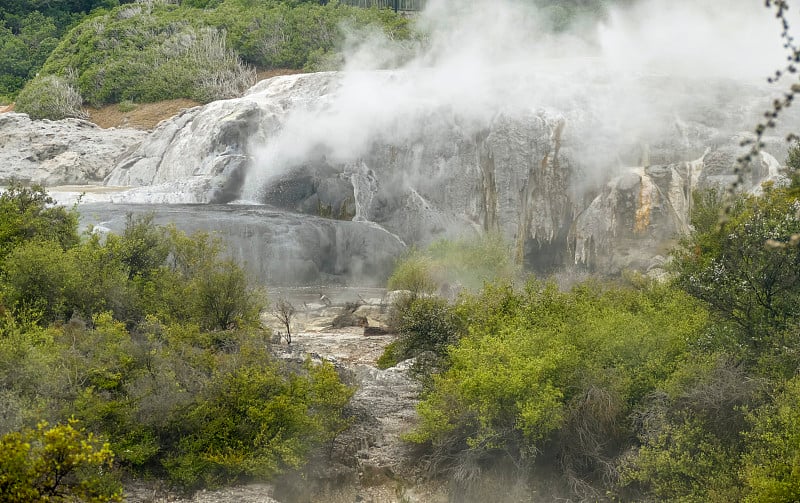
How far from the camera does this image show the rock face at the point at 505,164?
26766 millimetres

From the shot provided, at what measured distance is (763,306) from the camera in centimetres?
1353

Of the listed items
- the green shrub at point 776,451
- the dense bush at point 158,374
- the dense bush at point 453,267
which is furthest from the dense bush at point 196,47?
the green shrub at point 776,451

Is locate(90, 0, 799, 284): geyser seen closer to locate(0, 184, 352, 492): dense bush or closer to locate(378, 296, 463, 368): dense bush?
locate(378, 296, 463, 368): dense bush

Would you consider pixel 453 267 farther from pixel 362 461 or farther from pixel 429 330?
pixel 362 461

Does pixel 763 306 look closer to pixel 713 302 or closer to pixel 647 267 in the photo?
pixel 713 302

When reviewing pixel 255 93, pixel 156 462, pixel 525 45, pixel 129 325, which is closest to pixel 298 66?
pixel 255 93

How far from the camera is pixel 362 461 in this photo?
46.6ft

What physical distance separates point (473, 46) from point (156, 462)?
29036mm

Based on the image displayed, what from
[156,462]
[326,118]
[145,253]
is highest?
[326,118]

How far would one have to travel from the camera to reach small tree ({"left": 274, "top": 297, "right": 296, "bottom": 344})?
20.0 m

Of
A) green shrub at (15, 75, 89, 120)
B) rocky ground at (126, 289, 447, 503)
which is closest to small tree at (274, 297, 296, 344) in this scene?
rocky ground at (126, 289, 447, 503)

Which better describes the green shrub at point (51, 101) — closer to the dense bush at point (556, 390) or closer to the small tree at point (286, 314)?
the small tree at point (286, 314)

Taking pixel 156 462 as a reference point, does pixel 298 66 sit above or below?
above

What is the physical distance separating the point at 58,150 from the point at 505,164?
21862mm
